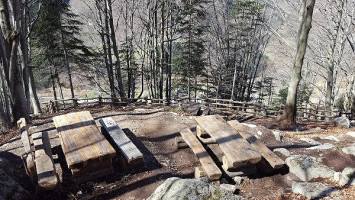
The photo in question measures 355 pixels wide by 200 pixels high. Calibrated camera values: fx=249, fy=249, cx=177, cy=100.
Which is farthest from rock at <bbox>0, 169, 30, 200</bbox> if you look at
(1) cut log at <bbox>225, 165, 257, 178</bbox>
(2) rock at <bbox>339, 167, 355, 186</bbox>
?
(2) rock at <bbox>339, 167, 355, 186</bbox>

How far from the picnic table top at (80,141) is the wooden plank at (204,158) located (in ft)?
6.74

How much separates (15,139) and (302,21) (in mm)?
10698

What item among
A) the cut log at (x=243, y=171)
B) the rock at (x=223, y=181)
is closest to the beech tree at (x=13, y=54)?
the rock at (x=223, y=181)

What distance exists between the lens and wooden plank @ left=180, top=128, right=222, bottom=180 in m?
5.39

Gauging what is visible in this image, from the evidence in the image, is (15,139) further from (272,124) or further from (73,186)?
(272,124)

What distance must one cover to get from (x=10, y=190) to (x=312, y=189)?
5.84 meters

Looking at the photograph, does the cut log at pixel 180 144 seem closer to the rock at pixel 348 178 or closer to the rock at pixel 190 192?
the rock at pixel 190 192

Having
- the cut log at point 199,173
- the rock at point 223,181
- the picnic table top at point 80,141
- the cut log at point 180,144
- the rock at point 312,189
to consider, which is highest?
the picnic table top at point 80,141

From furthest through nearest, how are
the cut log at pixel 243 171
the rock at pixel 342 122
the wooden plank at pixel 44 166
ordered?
the rock at pixel 342 122 < the cut log at pixel 243 171 < the wooden plank at pixel 44 166

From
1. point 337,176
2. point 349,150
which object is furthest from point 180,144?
point 349,150

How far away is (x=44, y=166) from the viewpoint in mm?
4941

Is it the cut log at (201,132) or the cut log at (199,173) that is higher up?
the cut log at (201,132)

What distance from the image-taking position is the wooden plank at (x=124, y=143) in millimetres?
5488

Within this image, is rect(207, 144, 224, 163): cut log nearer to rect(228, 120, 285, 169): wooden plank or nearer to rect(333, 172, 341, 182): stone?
rect(228, 120, 285, 169): wooden plank
